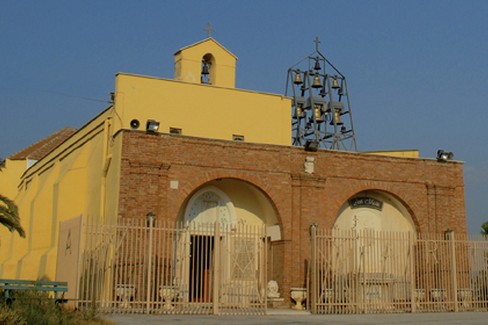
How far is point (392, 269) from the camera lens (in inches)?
870

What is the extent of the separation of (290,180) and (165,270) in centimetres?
587

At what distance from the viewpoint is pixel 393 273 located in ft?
72.9

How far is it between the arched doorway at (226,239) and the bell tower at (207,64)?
16.7 feet

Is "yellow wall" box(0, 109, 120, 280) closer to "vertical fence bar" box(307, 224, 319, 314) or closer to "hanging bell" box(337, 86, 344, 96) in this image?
"vertical fence bar" box(307, 224, 319, 314)

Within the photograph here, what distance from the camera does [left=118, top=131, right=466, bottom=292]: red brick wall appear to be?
22000 millimetres

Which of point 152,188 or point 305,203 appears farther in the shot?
point 305,203

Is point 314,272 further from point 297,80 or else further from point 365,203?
point 297,80

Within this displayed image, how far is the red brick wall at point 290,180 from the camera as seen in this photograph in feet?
72.2

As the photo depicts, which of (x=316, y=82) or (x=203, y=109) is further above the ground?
(x=316, y=82)

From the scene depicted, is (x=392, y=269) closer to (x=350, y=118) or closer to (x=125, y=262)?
(x=125, y=262)

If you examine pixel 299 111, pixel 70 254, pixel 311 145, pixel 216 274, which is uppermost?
pixel 299 111

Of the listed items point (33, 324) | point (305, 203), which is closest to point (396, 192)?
point (305, 203)

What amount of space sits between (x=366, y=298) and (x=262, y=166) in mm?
5702

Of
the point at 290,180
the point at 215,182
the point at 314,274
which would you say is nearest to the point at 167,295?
the point at 314,274
